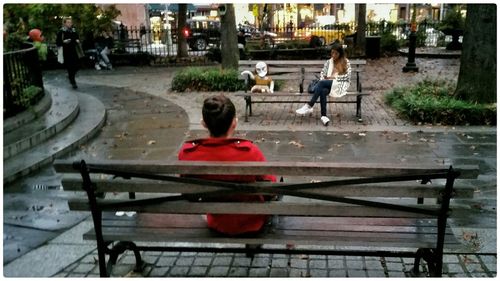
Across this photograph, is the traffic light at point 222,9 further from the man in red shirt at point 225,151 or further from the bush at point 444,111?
the man in red shirt at point 225,151

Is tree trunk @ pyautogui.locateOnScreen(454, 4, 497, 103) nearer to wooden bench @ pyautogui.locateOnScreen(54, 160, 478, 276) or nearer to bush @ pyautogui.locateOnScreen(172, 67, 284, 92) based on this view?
bush @ pyautogui.locateOnScreen(172, 67, 284, 92)

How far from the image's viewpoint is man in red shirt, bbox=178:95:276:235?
287cm

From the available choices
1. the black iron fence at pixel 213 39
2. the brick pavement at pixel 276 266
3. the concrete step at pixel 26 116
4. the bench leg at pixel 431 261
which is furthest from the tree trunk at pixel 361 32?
the bench leg at pixel 431 261

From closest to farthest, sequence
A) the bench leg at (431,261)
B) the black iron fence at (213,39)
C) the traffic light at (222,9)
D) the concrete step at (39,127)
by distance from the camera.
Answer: the bench leg at (431,261) < the concrete step at (39,127) < the traffic light at (222,9) < the black iron fence at (213,39)

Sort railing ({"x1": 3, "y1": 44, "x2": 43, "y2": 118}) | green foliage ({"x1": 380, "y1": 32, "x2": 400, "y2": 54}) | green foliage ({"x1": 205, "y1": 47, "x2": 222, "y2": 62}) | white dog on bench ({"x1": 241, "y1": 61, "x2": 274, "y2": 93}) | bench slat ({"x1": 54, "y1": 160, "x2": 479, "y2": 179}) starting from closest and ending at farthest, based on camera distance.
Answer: bench slat ({"x1": 54, "y1": 160, "x2": 479, "y2": 179}) < railing ({"x1": 3, "y1": 44, "x2": 43, "y2": 118}) < white dog on bench ({"x1": 241, "y1": 61, "x2": 274, "y2": 93}) < green foliage ({"x1": 205, "y1": 47, "x2": 222, "y2": 62}) < green foliage ({"x1": 380, "y1": 32, "x2": 400, "y2": 54})

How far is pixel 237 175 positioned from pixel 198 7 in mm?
45183

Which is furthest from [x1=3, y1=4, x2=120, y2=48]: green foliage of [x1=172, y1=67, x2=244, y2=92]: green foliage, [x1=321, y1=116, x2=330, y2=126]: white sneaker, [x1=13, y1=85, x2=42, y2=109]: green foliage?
[x1=321, y1=116, x2=330, y2=126]: white sneaker

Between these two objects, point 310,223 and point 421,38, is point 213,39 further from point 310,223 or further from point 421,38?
point 310,223

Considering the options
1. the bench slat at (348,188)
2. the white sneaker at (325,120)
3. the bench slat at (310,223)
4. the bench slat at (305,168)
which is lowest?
the white sneaker at (325,120)

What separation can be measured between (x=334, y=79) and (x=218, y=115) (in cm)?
562

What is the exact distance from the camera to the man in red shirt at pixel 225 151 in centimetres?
287

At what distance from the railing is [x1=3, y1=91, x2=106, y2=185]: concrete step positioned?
0.86 m

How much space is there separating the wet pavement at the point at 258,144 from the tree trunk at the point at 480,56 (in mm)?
1167

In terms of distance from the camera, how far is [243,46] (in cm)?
1875
